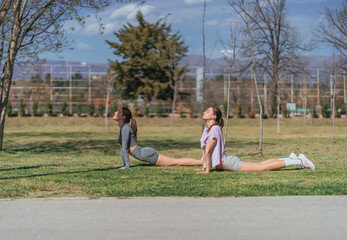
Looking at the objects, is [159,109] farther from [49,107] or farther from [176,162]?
[176,162]

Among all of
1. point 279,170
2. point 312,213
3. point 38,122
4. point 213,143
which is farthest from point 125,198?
point 38,122

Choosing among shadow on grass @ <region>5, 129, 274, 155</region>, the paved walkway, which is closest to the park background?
shadow on grass @ <region>5, 129, 274, 155</region>

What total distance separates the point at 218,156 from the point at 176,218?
4.04 m

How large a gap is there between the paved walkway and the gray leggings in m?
3.92

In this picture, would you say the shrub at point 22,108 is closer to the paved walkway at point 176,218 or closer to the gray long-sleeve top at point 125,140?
the gray long-sleeve top at point 125,140

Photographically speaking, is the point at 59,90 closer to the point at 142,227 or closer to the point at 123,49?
the point at 123,49

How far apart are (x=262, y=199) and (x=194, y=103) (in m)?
45.0

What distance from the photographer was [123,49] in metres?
54.7

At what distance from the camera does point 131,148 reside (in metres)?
9.98

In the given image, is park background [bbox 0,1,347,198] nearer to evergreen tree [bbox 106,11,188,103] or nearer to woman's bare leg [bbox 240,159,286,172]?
evergreen tree [bbox 106,11,188,103]

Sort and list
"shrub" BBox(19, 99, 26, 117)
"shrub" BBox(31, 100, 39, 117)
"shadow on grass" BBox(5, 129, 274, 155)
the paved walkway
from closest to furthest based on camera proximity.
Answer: the paved walkway → "shadow on grass" BBox(5, 129, 274, 155) → "shrub" BBox(19, 99, 26, 117) → "shrub" BBox(31, 100, 39, 117)

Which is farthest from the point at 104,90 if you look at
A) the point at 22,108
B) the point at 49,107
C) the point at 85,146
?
the point at 85,146

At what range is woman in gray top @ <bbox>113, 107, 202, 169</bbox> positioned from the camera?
9.80 m

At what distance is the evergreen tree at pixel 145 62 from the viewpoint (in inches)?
2048
